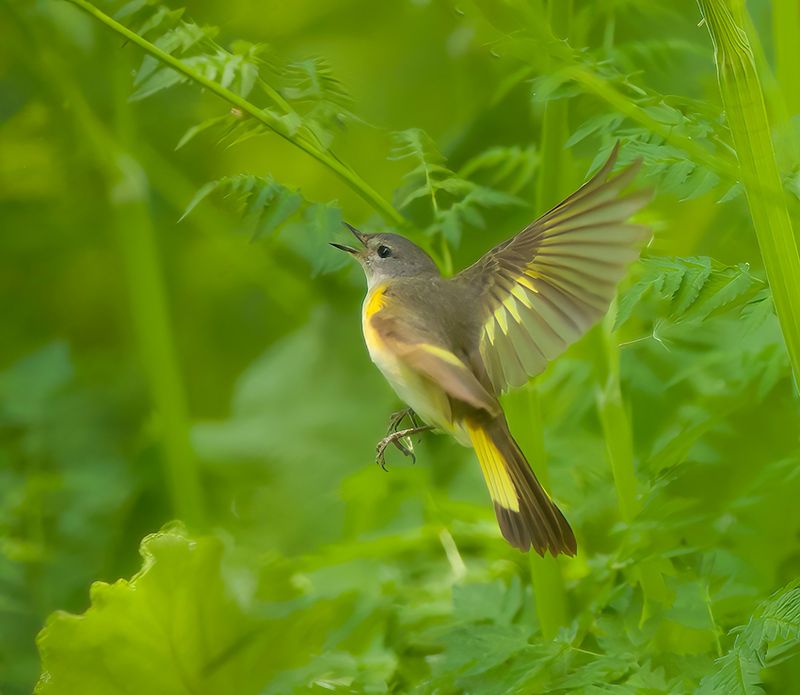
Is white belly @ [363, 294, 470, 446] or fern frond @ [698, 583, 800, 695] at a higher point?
white belly @ [363, 294, 470, 446]

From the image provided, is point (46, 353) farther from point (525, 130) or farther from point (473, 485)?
point (525, 130)

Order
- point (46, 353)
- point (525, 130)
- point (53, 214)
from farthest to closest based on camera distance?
point (53, 214), point (525, 130), point (46, 353)

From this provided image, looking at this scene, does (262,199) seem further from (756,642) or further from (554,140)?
(756,642)

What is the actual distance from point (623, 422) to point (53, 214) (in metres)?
1.24

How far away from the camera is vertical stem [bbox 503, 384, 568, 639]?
101 cm

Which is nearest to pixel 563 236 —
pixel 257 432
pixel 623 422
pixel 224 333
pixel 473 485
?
pixel 623 422

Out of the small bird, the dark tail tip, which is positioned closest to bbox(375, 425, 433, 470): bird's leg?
the small bird

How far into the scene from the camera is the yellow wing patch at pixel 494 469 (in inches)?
34.6

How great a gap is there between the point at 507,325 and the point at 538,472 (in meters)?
0.14

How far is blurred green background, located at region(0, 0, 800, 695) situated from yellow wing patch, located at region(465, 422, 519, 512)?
0.09m

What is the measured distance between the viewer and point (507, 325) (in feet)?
3.12

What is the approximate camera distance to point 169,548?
1.13 metres

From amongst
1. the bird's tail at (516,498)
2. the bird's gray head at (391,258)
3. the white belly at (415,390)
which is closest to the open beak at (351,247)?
the bird's gray head at (391,258)

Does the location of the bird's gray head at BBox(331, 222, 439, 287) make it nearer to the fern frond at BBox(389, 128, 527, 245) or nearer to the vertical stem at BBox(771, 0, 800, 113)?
the fern frond at BBox(389, 128, 527, 245)
